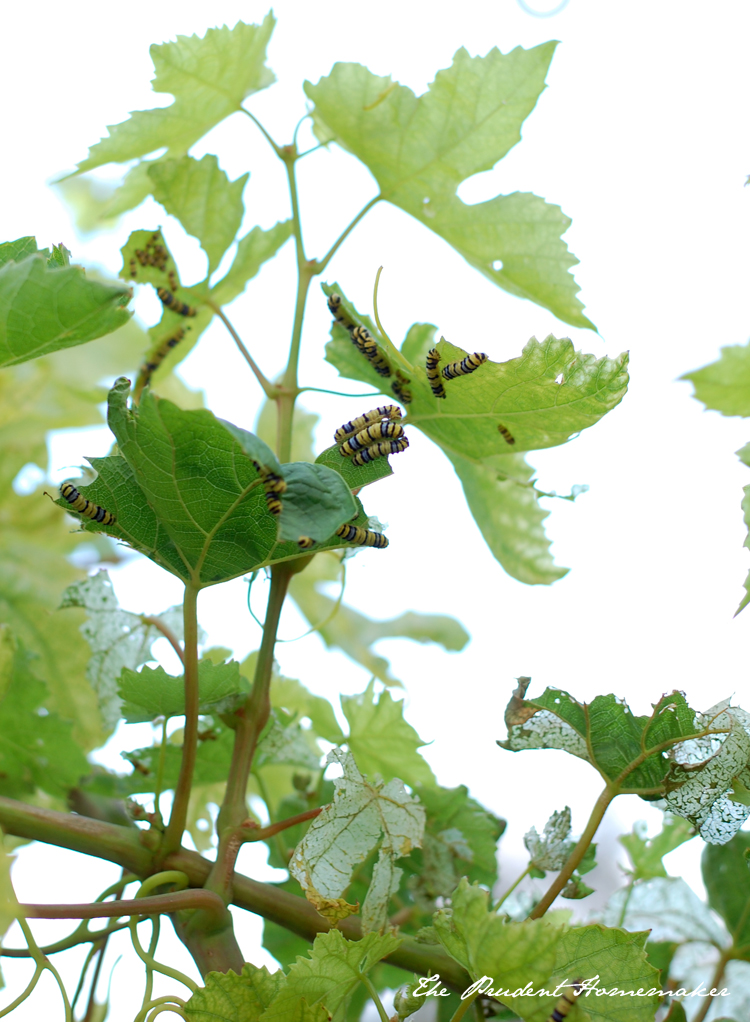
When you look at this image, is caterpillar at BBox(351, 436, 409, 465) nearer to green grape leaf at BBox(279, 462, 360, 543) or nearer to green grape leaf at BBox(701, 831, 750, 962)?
green grape leaf at BBox(279, 462, 360, 543)

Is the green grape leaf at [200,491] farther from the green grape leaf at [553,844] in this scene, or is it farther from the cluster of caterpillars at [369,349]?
the green grape leaf at [553,844]

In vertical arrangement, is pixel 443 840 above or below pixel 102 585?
below

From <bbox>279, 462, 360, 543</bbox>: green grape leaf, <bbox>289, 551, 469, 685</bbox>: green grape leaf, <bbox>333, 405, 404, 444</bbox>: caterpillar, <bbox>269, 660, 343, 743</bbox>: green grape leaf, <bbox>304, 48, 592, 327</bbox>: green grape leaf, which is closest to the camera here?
<bbox>279, 462, 360, 543</bbox>: green grape leaf

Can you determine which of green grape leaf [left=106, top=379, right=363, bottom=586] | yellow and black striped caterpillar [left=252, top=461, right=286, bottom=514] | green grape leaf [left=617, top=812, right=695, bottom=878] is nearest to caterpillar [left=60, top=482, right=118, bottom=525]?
green grape leaf [left=106, top=379, right=363, bottom=586]

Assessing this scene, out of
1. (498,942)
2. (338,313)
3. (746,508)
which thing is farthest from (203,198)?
(498,942)

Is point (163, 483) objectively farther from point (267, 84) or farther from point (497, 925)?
point (267, 84)

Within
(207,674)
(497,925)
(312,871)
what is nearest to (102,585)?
(207,674)

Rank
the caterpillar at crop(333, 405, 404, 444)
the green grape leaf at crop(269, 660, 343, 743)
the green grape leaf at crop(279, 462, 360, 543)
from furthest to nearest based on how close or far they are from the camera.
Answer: the green grape leaf at crop(269, 660, 343, 743), the caterpillar at crop(333, 405, 404, 444), the green grape leaf at crop(279, 462, 360, 543)
